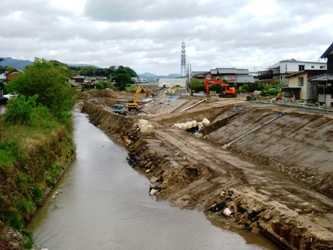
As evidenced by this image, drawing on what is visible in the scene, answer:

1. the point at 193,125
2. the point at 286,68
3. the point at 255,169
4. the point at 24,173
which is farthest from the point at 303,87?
the point at 286,68

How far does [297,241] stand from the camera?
14211 millimetres

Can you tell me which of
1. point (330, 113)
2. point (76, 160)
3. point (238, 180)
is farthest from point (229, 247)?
point (76, 160)

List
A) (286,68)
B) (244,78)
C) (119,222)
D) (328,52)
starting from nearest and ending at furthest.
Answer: (119,222) < (328,52) < (286,68) < (244,78)

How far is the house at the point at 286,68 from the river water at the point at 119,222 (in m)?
49.5

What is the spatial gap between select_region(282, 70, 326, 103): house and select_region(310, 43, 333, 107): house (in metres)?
2.46

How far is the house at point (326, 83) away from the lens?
35453mm

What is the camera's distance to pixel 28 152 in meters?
21.4

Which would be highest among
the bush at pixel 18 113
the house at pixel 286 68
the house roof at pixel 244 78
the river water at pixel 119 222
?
the house at pixel 286 68

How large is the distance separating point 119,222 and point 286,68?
237ft

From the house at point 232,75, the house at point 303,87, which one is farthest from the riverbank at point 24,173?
the house at point 232,75

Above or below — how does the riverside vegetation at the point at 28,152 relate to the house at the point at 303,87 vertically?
below

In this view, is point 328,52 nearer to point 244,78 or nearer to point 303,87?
point 303,87

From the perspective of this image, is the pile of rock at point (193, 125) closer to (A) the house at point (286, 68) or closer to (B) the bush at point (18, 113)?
(B) the bush at point (18, 113)

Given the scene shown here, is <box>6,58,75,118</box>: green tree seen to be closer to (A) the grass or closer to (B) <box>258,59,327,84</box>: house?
(A) the grass
